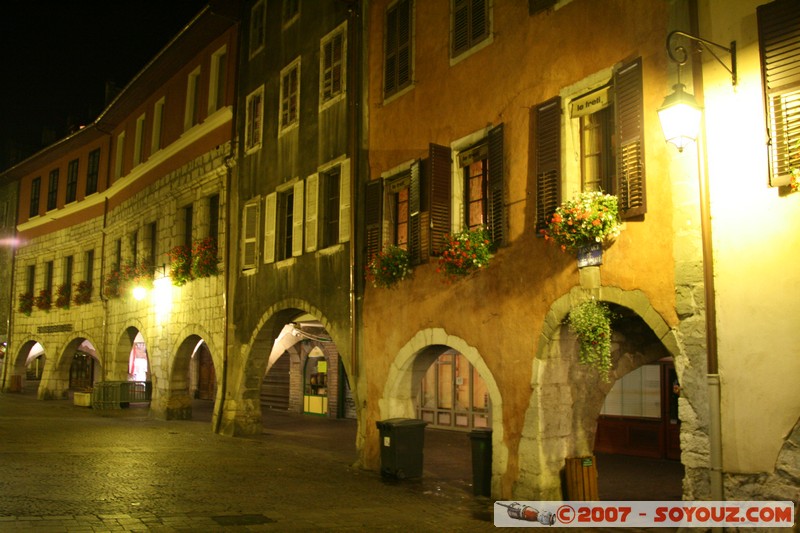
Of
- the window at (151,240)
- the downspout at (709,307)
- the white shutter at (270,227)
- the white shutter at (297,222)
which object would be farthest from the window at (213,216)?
the downspout at (709,307)

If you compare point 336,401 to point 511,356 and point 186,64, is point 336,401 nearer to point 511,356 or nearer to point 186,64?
point 186,64

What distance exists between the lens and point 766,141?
282 inches

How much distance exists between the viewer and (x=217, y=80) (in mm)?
19656

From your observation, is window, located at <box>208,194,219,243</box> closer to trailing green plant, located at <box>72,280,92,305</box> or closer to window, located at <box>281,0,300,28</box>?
window, located at <box>281,0,300,28</box>

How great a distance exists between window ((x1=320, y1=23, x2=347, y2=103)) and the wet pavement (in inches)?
274

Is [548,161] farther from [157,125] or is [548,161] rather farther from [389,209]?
[157,125]

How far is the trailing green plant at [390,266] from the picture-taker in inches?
478

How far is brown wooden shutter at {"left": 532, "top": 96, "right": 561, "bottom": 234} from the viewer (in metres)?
9.40

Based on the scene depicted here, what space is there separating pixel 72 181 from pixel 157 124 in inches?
321

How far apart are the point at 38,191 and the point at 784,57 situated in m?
30.2

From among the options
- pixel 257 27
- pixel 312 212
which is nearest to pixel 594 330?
pixel 312 212

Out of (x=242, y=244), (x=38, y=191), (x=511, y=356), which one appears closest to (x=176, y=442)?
(x=242, y=244)

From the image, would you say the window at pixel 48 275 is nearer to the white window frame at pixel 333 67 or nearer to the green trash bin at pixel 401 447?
the white window frame at pixel 333 67

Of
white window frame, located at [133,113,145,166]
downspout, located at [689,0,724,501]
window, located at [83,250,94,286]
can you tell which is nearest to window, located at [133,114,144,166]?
white window frame, located at [133,113,145,166]
